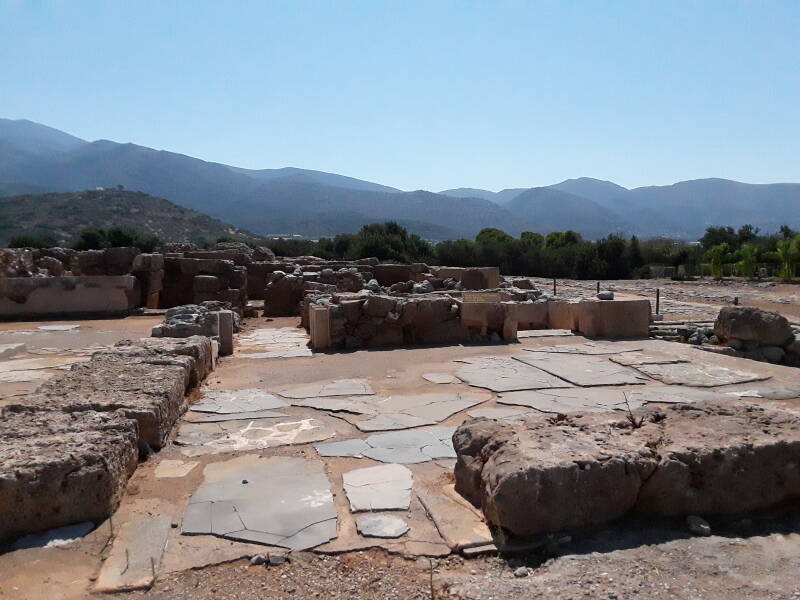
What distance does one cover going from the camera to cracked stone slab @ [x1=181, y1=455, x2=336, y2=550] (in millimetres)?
3236

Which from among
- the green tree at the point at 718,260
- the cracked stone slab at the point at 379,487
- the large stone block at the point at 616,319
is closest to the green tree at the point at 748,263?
the green tree at the point at 718,260

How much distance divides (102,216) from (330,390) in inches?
2885

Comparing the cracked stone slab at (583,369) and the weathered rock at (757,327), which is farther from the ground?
the weathered rock at (757,327)

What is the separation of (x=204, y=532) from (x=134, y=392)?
1887 mm

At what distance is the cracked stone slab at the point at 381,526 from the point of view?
128 inches

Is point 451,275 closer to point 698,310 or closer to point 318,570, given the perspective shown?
point 698,310

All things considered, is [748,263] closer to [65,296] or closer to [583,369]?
[583,369]

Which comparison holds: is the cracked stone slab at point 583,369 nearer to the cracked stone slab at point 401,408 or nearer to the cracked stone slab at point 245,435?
the cracked stone slab at point 401,408

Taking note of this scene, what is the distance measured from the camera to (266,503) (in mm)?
3590

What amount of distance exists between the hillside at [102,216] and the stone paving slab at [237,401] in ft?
195

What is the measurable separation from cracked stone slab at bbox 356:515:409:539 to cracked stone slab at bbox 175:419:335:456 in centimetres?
146

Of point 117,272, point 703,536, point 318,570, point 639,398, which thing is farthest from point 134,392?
point 117,272

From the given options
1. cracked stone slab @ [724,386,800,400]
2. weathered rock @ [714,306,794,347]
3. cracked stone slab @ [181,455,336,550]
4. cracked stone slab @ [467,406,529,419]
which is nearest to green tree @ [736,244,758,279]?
weathered rock @ [714,306,794,347]

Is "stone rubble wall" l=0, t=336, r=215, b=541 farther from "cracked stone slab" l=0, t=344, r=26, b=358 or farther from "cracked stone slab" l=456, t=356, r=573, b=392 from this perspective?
"cracked stone slab" l=0, t=344, r=26, b=358
